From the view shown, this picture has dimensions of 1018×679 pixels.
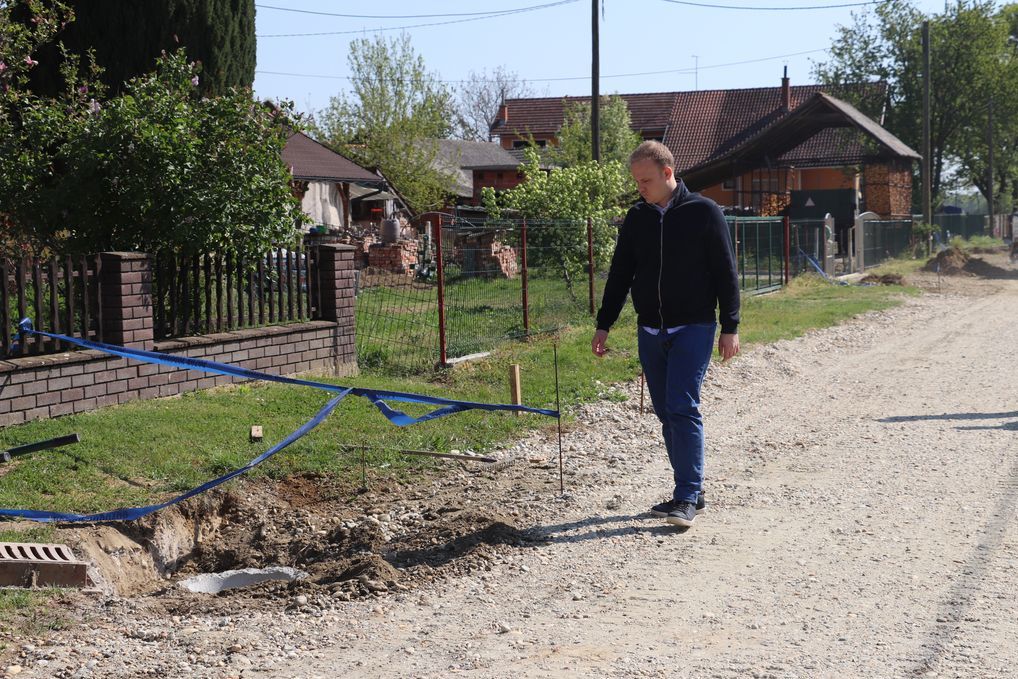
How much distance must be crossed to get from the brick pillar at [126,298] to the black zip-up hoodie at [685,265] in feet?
15.8

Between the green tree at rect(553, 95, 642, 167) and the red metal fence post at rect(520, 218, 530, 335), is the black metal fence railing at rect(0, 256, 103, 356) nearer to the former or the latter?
the red metal fence post at rect(520, 218, 530, 335)

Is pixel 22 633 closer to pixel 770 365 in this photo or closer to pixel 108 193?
pixel 108 193

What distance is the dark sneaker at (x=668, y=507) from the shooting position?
6.32 meters

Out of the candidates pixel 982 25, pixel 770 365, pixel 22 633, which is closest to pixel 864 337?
pixel 770 365

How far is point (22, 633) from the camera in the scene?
468 cm

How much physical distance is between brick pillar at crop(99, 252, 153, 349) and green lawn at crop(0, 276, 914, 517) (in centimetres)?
63

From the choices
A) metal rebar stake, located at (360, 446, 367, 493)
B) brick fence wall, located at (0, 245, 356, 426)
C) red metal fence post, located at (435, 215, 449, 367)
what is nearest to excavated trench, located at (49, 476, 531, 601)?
metal rebar stake, located at (360, 446, 367, 493)

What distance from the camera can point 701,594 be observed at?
202 inches

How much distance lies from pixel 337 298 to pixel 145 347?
244cm

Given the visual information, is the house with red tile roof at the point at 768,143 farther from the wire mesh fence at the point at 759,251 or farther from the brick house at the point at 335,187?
the brick house at the point at 335,187

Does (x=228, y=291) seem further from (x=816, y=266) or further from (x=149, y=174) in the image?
(x=816, y=266)

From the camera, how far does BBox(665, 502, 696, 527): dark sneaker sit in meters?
6.16

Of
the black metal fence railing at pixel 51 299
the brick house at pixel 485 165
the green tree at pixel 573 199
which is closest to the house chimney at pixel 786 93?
the brick house at pixel 485 165

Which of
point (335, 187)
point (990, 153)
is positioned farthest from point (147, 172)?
point (990, 153)
